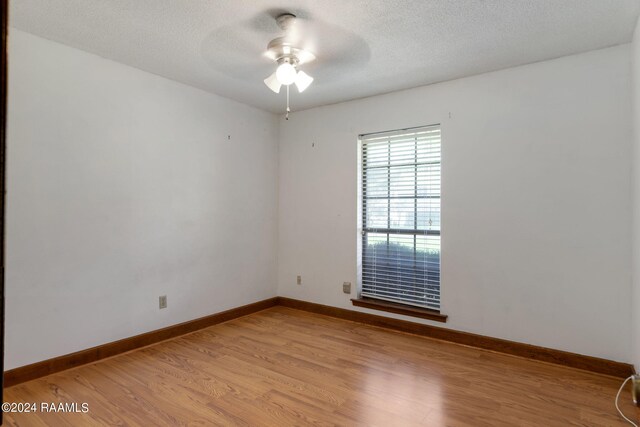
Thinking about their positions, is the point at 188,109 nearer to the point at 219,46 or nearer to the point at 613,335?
the point at 219,46

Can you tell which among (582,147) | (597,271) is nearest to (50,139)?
(582,147)

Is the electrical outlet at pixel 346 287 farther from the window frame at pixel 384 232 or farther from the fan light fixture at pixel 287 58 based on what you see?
the fan light fixture at pixel 287 58

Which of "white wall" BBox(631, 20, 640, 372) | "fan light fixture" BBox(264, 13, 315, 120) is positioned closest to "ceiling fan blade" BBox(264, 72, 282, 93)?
"fan light fixture" BBox(264, 13, 315, 120)

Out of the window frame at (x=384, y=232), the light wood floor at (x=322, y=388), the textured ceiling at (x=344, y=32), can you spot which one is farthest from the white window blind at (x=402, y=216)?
the textured ceiling at (x=344, y=32)

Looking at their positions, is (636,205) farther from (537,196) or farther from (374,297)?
(374,297)

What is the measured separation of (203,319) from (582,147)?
382 cm

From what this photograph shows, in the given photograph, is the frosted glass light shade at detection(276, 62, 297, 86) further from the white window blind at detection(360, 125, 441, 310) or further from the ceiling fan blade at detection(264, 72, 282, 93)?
the white window blind at detection(360, 125, 441, 310)

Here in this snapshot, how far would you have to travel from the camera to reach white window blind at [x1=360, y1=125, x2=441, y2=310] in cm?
360

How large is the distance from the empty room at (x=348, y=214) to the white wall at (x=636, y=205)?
48 mm

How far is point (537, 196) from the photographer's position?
2980 mm

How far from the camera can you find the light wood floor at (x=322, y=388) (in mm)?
2141

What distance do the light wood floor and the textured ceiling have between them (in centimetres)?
250

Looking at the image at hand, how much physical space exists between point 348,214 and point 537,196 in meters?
1.87

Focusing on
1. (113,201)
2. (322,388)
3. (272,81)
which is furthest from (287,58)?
(322,388)
